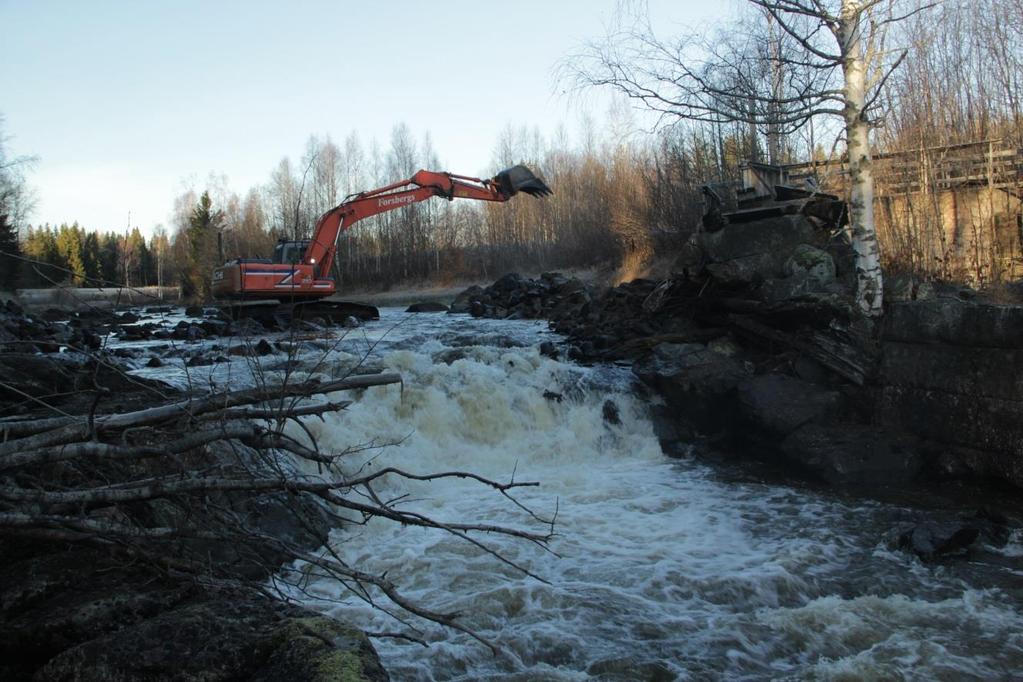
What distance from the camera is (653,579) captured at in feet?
18.4

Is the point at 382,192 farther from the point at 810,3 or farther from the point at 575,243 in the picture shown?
the point at 575,243

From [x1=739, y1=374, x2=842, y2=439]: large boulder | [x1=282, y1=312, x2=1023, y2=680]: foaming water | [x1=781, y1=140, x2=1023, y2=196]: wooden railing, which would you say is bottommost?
[x1=282, y1=312, x2=1023, y2=680]: foaming water

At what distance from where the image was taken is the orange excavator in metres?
16.8

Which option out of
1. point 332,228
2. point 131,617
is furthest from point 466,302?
point 131,617

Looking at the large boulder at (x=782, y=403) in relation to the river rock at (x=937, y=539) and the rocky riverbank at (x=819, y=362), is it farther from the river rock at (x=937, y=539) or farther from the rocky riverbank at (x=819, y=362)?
the river rock at (x=937, y=539)

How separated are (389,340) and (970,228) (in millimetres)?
10308

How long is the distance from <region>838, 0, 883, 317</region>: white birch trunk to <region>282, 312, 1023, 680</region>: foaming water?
283 cm

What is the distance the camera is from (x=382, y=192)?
18422 millimetres

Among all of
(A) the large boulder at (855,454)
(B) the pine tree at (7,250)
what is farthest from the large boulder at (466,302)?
(B) the pine tree at (7,250)

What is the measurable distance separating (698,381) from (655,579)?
5.07 metres

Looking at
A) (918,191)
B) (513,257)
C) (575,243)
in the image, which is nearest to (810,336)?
(918,191)

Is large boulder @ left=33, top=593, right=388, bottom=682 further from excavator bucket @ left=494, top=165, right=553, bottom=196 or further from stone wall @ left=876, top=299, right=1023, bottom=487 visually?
excavator bucket @ left=494, top=165, right=553, bottom=196

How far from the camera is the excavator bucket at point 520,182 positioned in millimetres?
16188

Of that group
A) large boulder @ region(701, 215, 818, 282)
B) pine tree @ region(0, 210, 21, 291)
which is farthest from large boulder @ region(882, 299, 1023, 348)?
pine tree @ region(0, 210, 21, 291)
